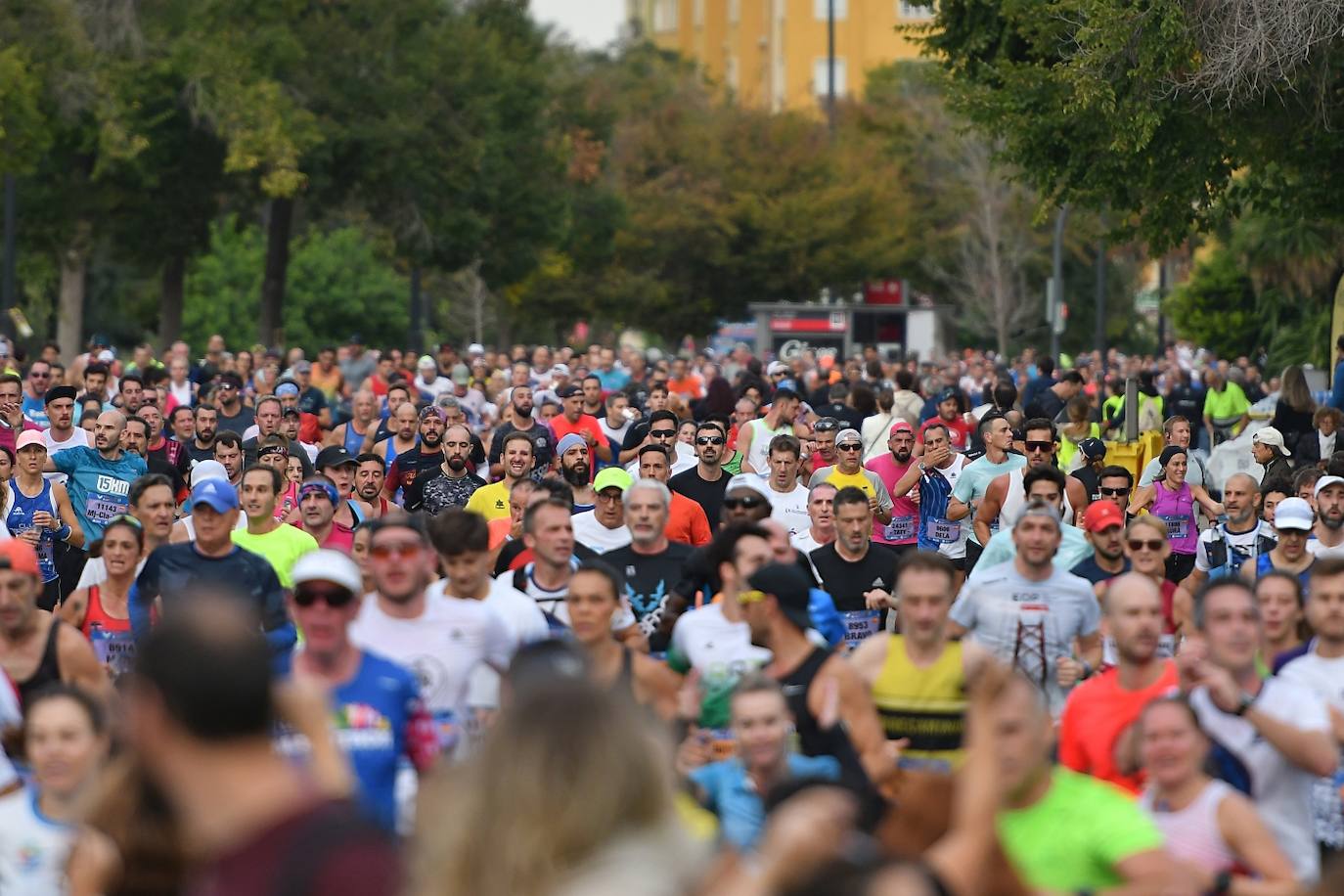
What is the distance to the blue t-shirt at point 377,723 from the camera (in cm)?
655

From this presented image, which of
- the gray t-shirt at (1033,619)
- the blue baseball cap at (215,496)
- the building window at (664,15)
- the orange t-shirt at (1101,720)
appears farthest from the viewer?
the building window at (664,15)

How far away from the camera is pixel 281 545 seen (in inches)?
423

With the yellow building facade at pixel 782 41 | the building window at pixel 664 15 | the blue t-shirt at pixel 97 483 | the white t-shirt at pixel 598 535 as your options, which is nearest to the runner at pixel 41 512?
the blue t-shirt at pixel 97 483

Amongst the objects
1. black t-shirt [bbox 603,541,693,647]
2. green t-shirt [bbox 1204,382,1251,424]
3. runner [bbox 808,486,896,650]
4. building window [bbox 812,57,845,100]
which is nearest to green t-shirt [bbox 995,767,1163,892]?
black t-shirt [bbox 603,541,693,647]

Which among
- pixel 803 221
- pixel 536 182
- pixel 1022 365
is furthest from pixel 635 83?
pixel 1022 365

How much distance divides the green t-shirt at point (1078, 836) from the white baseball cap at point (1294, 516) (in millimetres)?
5194

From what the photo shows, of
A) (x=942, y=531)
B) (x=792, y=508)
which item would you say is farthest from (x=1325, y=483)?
(x=792, y=508)

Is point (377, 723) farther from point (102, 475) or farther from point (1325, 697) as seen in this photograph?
point (102, 475)

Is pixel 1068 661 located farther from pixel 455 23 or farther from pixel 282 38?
pixel 455 23

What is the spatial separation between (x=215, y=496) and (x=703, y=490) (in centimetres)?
492

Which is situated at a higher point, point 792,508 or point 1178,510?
point 792,508

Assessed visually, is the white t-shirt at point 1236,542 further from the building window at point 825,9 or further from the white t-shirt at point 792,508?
the building window at point 825,9

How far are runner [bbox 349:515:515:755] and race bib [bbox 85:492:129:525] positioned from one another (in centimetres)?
668

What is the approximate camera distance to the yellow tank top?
7441 millimetres
